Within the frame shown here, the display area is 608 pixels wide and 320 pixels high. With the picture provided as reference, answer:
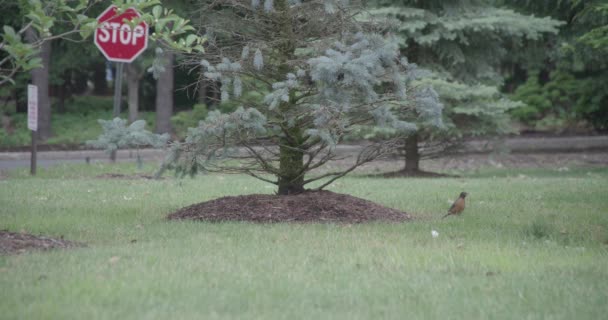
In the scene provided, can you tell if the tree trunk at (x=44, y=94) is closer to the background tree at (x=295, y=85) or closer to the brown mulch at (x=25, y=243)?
the background tree at (x=295, y=85)

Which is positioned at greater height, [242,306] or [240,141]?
[240,141]

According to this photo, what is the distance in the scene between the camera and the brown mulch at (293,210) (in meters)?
9.24

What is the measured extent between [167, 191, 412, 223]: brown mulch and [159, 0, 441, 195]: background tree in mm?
364

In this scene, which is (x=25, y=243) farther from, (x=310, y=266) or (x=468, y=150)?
(x=468, y=150)

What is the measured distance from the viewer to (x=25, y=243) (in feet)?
23.6

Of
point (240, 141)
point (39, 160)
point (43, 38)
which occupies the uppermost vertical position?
point (43, 38)

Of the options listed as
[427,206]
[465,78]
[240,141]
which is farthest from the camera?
[465,78]

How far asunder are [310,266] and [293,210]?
3016 mm

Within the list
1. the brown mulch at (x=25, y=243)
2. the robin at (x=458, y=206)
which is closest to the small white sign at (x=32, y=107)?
the brown mulch at (x=25, y=243)

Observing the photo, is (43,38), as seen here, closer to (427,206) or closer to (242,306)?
(242,306)

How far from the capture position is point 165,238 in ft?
25.8

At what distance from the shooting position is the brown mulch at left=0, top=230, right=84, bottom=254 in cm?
695

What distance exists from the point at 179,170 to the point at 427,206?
11.9 feet

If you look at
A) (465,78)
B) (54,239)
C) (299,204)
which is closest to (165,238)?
(54,239)
